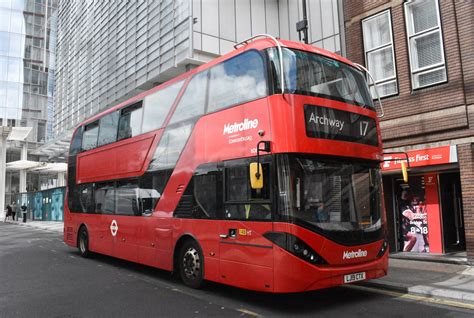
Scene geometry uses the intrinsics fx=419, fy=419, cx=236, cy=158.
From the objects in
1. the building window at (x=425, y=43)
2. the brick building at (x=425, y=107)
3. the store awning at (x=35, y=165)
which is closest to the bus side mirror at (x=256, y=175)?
the brick building at (x=425, y=107)

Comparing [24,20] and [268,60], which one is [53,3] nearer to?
[24,20]

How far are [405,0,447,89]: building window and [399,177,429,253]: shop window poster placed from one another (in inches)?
110

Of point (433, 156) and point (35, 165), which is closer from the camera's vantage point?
point (433, 156)

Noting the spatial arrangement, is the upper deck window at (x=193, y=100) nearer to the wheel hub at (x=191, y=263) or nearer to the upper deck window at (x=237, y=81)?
the upper deck window at (x=237, y=81)

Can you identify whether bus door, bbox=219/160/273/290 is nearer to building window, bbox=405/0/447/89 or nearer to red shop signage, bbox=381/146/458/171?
red shop signage, bbox=381/146/458/171

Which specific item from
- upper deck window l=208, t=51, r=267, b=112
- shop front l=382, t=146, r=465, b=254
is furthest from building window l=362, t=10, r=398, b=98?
upper deck window l=208, t=51, r=267, b=112

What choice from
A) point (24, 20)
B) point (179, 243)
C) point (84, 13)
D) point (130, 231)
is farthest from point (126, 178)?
point (24, 20)

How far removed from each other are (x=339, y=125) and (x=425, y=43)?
6072mm

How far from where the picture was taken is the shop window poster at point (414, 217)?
11570mm

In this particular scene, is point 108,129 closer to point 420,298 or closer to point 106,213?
point 106,213

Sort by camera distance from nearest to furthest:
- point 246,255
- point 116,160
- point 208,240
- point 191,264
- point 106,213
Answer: point 246,255 → point 208,240 → point 191,264 → point 116,160 → point 106,213

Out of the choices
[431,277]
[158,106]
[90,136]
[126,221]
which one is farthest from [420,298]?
[90,136]

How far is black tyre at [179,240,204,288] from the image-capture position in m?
7.70

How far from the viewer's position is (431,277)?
28.1ft
